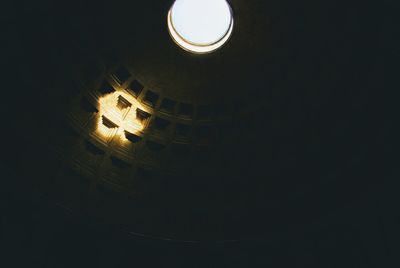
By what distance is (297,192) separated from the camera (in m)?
15.8

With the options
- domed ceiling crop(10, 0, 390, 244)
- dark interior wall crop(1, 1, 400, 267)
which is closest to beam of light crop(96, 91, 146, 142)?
domed ceiling crop(10, 0, 390, 244)

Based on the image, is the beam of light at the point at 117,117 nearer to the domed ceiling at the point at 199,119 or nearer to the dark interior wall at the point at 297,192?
the domed ceiling at the point at 199,119

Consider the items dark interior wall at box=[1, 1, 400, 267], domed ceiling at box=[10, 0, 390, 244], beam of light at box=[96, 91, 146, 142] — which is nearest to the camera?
dark interior wall at box=[1, 1, 400, 267]

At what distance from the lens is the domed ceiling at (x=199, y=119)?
1477 centimetres

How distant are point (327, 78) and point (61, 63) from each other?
10062mm

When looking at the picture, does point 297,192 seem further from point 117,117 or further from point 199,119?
point 117,117

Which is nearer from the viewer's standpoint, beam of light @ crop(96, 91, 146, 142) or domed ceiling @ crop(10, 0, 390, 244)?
domed ceiling @ crop(10, 0, 390, 244)

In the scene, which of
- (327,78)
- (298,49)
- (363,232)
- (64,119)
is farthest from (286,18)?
(64,119)

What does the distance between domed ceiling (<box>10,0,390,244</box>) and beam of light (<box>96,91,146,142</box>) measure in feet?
0.14

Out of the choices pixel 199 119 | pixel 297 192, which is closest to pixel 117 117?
pixel 199 119

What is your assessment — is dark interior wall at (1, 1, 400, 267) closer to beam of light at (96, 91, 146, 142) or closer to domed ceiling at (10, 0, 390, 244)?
domed ceiling at (10, 0, 390, 244)

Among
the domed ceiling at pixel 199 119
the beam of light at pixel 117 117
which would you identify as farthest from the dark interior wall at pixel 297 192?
the beam of light at pixel 117 117

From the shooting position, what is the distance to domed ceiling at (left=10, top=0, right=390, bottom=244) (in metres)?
14.8

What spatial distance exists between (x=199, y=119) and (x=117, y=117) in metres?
3.42
